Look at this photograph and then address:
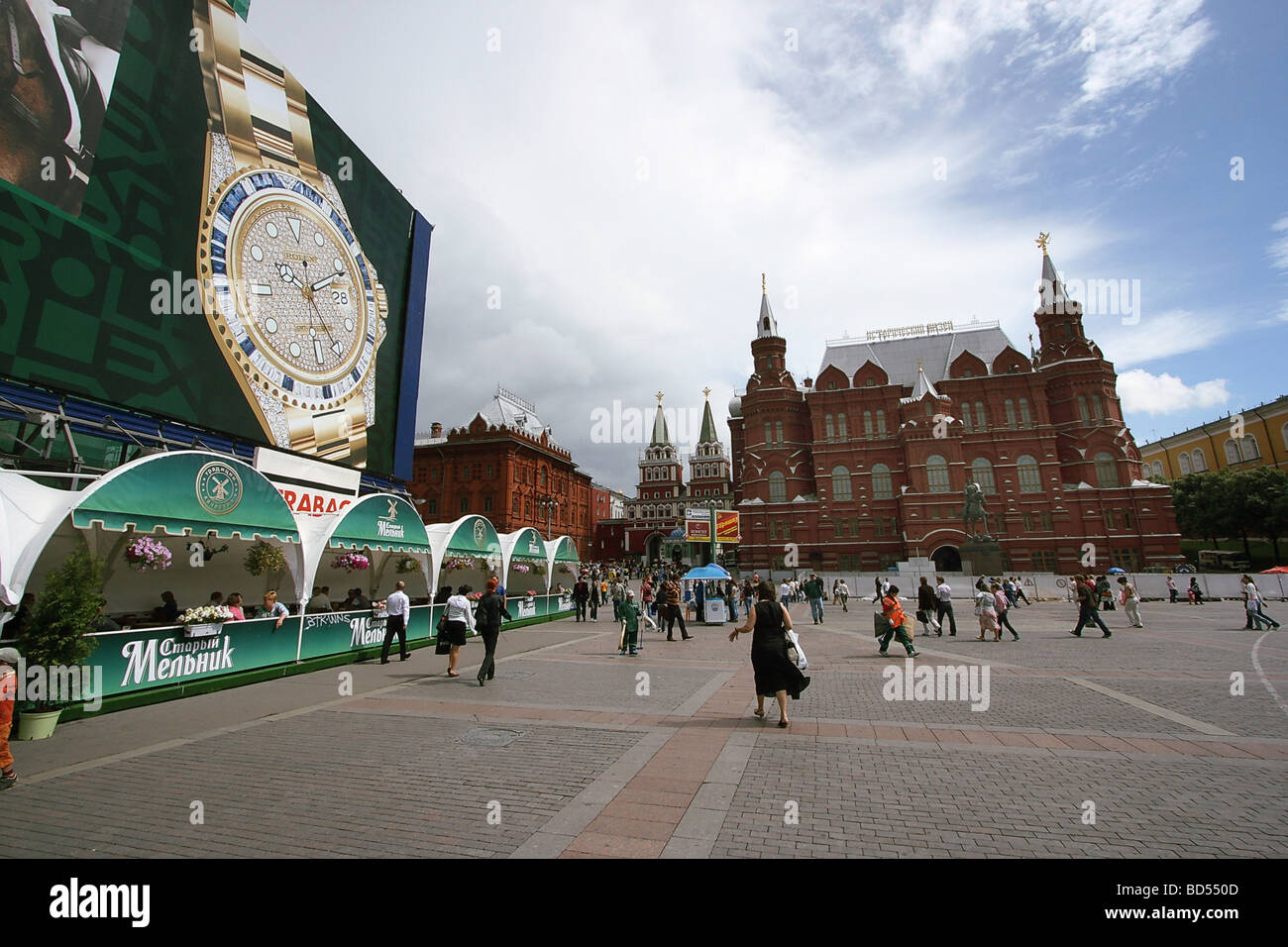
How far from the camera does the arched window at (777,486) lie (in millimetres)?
57250

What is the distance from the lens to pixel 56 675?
742cm

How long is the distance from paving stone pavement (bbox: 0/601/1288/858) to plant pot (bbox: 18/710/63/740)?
208 mm

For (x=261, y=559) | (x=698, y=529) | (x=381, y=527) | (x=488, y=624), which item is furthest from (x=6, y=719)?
(x=698, y=529)

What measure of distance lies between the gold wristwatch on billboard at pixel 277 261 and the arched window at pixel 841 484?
148 feet

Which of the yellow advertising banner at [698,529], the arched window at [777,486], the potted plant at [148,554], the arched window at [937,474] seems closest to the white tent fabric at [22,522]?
the potted plant at [148,554]

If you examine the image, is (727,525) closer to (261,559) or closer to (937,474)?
(261,559)

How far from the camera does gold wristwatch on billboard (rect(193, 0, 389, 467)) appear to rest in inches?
618

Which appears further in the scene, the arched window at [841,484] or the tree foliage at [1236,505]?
the arched window at [841,484]

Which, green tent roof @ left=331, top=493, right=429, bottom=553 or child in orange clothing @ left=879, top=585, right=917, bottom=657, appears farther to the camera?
green tent roof @ left=331, top=493, right=429, bottom=553

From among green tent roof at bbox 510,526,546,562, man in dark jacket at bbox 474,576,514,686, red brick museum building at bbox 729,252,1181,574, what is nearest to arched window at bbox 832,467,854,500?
red brick museum building at bbox 729,252,1181,574

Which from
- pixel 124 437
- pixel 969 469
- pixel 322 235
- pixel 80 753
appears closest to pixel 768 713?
pixel 80 753

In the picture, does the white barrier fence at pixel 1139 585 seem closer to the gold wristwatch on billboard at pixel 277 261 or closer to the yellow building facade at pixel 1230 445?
the gold wristwatch on billboard at pixel 277 261

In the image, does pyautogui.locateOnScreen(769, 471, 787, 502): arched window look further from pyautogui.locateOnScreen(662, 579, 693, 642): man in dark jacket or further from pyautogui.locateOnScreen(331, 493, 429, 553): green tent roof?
pyautogui.locateOnScreen(331, 493, 429, 553): green tent roof
